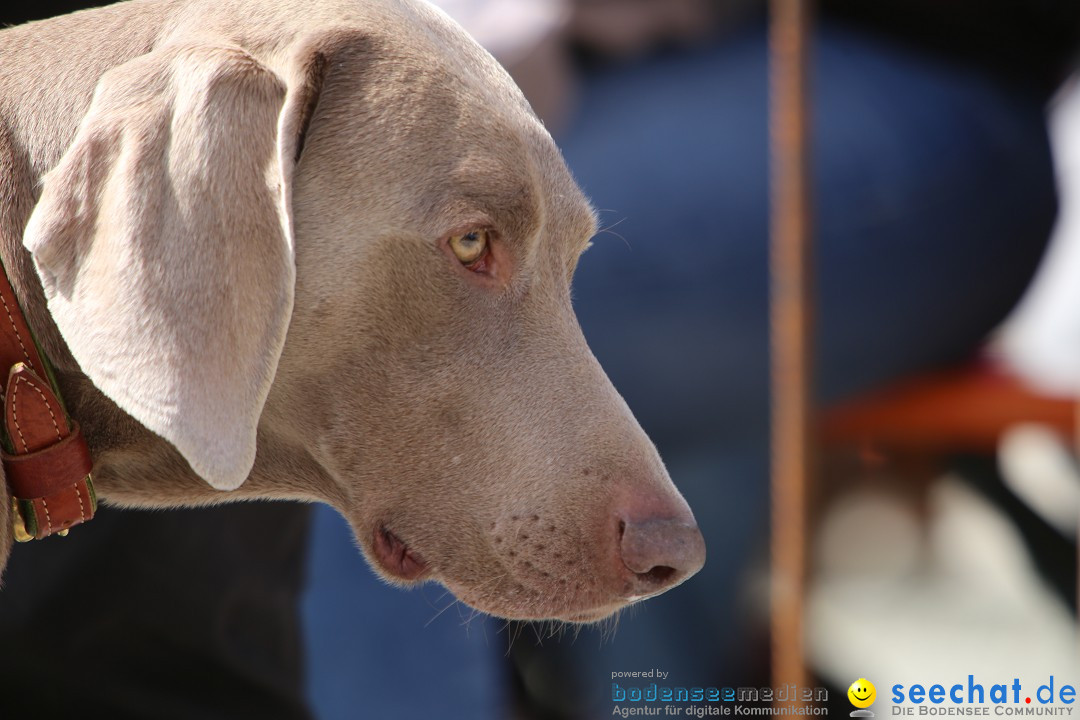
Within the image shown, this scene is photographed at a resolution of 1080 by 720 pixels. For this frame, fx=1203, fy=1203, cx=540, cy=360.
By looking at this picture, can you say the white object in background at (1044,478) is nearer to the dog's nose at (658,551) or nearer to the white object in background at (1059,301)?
the white object in background at (1059,301)

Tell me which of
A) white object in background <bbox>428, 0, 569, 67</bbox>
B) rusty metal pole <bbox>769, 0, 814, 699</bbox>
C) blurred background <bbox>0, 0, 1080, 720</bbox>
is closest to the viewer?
white object in background <bbox>428, 0, 569, 67</bbox>

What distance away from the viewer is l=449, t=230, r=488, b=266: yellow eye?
160 centimetres

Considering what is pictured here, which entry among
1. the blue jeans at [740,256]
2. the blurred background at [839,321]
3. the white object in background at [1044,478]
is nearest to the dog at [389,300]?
the blurred background at [839,321]

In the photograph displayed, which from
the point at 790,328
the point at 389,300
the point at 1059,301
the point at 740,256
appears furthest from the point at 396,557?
the point at 1059,301

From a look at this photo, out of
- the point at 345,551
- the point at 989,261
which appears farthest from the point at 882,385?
the point at 345,551

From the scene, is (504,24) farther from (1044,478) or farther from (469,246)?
(1044,478)

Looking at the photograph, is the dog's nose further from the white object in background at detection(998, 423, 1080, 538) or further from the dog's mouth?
the white object in background at detection(998, 423, 1080, 538)

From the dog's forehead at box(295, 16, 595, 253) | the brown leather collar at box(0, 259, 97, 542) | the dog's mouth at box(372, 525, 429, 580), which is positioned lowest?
the dog's mouth at box(372, 525, 429, 580)

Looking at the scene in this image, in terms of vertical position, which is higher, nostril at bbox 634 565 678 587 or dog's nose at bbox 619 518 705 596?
dog's nose at bbox 619 518 705 596

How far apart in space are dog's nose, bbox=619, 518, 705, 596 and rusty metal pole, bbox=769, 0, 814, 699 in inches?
71.5

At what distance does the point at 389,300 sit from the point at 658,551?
1.59 feet

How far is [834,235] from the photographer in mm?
3531

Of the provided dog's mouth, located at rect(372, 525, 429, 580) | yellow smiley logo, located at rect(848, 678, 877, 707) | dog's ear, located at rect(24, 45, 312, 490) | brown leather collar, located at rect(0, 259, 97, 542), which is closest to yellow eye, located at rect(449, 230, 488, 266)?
dog's ear, located at rect(24, 45, 312, 490)

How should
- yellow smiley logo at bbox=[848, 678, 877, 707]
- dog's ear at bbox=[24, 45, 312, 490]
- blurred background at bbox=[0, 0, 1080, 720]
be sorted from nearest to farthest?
1. dog's ear at bbox=[24, 45, 312, 490]
2. yellow smiley logo at bbox=[848, 678, 877, 707]
3. blurred background at bbox=[0, 0, 1080, 720]
